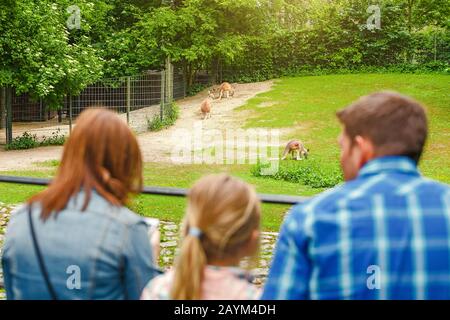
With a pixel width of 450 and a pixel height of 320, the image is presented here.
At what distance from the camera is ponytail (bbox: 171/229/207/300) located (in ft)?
6.12

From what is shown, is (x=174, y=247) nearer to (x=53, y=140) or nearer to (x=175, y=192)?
(x=175, y=192)

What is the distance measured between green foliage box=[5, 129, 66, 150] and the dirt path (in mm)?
430

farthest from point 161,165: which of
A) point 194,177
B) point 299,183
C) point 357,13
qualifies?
point 357,13

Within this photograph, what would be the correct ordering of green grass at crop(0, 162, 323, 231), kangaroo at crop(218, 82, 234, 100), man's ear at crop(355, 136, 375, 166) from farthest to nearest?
kangaroo at crop(218, 82, 234, 100) → green grass at crop(0, 162, 323, 231) → man's ear at crop(355, 136, 375, 166)

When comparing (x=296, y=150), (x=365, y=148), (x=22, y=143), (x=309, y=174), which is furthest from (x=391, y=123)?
(x=22, y=143)

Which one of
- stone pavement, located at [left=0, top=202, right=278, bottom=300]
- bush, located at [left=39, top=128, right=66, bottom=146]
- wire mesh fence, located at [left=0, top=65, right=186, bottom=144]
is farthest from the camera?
wire mesh fence, located at [left=0, top=65, right=186, bottom=144]

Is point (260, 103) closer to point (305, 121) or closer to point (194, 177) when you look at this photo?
point (305, 121)

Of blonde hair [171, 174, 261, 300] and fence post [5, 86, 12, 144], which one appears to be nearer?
blonde hair [171, 174, 261, 300]

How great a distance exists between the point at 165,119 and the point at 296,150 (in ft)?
22.8

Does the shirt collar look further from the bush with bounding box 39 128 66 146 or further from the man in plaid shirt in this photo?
the bush with bounding box 39 128 66 146

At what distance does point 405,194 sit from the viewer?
1.90 metres

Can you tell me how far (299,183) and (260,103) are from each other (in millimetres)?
10394

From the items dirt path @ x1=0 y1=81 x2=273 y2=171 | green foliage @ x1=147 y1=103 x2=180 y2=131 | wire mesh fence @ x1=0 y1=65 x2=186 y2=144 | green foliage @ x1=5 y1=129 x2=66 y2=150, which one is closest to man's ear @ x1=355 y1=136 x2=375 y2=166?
dirt path @ x1=0 y1=81 x2=273 y2=171

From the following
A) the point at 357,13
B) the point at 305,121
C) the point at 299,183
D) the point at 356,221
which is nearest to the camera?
the point at 356,221
